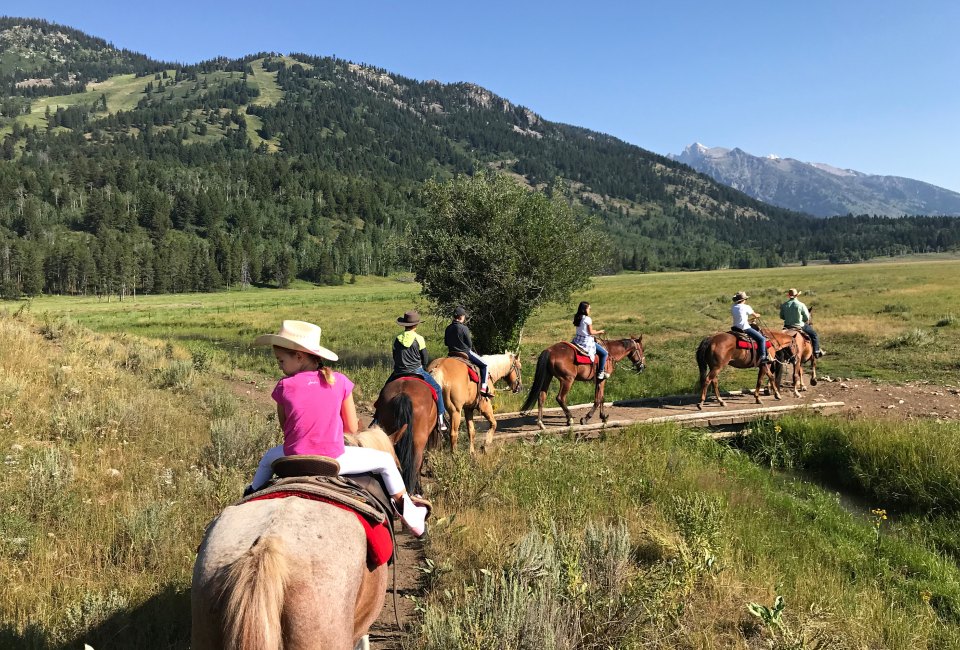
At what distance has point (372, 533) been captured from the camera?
11.8 feet

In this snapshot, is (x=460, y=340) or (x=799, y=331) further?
(x=799, y=331)

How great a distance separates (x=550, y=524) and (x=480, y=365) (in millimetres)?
5778

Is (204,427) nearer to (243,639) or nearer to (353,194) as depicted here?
(243,639)

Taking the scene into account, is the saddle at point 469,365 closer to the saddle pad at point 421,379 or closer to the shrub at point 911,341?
the saddle pad at point 421,379

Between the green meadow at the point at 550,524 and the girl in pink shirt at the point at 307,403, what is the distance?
1545 mm

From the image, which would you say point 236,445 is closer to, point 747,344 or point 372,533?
point 372,533

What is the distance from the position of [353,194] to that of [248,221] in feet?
149

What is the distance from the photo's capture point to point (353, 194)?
194250 millimetres

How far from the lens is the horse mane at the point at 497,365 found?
1223cm

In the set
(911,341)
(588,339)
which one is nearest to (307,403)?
(588,339)

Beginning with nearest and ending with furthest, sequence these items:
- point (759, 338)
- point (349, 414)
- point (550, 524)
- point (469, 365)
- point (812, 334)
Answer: point (349, 414)
point (550, 524)
point (469, 365)
point (759, 338)
point (812, 334)

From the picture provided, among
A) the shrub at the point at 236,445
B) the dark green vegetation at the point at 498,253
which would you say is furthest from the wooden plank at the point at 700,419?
the dark green vegetation at the point at 498,253

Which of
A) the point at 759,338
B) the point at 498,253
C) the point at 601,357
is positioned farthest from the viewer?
the point at 498,253

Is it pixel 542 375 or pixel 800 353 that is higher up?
pixel 800 353
